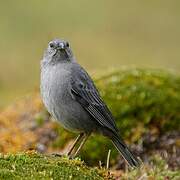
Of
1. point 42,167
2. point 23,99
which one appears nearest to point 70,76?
point 42,167

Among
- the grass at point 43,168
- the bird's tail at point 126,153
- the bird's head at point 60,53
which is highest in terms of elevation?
the bird's head at point 60,53

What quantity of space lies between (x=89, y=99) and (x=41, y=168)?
2503mm

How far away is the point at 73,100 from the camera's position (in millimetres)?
10078

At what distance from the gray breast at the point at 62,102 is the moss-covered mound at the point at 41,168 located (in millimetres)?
1370

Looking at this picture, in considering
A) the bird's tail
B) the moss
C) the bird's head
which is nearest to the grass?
the moss

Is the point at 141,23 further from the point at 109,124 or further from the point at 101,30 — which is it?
the point at 109,124

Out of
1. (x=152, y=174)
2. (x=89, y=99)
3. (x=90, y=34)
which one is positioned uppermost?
(x=89, y=99)

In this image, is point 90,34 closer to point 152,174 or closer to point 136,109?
point 136,109

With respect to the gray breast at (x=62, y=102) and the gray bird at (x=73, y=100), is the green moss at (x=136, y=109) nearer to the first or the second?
the gray bird at (x=73, y=100)

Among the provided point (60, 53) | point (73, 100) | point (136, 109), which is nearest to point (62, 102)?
point (73, 100)

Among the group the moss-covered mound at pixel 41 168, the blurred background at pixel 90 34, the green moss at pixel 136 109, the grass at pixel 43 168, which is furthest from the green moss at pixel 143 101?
the blurred background at pixel 90 34

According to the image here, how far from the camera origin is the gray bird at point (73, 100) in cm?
985

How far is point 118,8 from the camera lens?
96.8 feet

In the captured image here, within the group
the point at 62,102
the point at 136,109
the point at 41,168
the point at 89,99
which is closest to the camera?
the point at 41,168
